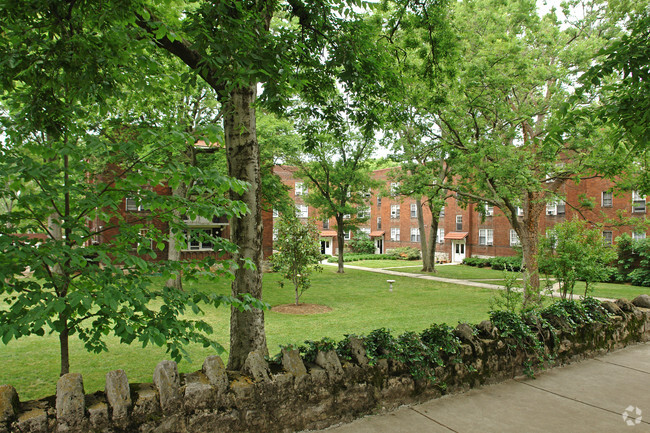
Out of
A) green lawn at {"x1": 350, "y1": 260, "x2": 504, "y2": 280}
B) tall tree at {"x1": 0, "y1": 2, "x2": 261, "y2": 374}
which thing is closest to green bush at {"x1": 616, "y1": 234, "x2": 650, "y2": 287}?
green lawn at {"x1": 350, "y1": 260, "x2": 504, "y2": 280}

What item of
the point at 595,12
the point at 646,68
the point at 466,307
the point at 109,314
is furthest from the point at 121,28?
the point at 595,12

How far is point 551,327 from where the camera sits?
21.8 ft

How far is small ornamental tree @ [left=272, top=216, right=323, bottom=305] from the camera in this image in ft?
52.7

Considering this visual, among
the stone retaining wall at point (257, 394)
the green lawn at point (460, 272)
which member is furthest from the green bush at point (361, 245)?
the stone retaining wall at point (257, 394)

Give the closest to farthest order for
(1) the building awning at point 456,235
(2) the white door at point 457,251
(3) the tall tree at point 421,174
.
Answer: (3) the tall tree at point 421,174 → (1) the building awning at point 456,235 → (2) the white door at point 457,251

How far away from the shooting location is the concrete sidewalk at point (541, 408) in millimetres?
4539

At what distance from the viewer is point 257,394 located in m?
4.12

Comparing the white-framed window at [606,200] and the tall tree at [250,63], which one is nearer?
the tall tree at [250,63]

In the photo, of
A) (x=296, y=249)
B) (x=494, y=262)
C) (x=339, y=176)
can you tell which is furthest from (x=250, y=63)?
(x=494, y=262)

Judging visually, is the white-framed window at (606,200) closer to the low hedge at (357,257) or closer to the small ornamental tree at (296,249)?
the low hedge at (357,257)

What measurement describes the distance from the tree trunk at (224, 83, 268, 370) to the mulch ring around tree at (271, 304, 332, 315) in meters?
9.73

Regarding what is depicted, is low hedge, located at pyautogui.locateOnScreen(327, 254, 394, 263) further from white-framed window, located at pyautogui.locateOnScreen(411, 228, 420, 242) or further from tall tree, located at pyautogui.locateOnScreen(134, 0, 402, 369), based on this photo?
tall tree, located at pyautogui.locateOnScreen(134, 0, 402, 369)

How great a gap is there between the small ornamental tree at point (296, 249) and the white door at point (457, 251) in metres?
33.8

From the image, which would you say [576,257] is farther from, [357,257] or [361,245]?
[361,245]
